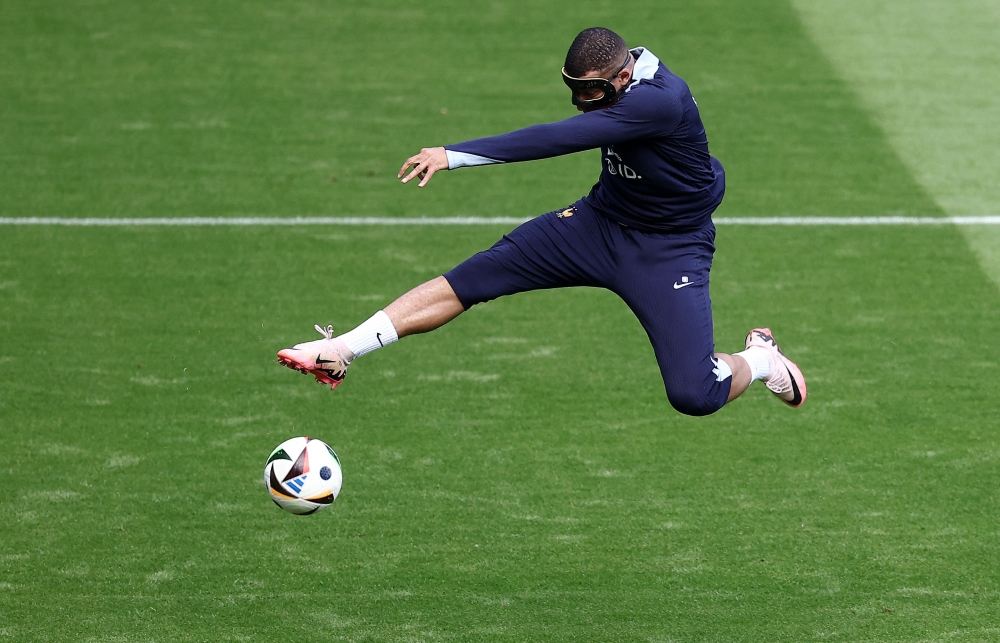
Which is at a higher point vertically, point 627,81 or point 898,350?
point 627,81

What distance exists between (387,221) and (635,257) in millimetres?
4838

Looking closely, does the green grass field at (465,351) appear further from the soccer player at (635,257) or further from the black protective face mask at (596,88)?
the black protective face mask at (596,88)

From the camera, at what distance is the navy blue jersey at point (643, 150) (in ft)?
21.3

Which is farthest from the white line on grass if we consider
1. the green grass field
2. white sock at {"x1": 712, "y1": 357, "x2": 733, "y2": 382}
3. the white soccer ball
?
the white soccer ball

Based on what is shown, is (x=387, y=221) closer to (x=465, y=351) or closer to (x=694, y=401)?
(x=465, y=351)

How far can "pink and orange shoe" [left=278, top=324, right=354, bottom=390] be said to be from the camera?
712 cm

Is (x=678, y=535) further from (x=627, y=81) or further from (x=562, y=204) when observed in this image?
(x=562, y=204)

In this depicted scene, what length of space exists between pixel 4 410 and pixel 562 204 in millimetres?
5224

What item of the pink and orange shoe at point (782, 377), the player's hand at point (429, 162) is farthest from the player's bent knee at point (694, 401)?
the player's hand at point (429, 162)

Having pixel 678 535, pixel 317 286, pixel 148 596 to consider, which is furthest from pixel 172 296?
pixel 678 535

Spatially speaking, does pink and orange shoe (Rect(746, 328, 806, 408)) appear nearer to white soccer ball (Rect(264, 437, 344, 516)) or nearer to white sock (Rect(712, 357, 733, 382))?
white sock (Rect(712, 357, 733, 382))

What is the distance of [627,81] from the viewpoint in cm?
704

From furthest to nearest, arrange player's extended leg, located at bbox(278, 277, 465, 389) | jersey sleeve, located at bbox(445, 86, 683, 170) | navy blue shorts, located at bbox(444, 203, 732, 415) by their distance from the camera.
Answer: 1. navy blue shorts, located at bbox(444, 203, 732, 415)
2. player's extended leg, located at bbox(278, 277, 465, 389)
3. jersey sleeve, located at bbox(445, 86, 683, 170)

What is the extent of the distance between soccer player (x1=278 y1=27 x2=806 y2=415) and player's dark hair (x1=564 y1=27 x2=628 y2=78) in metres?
0.01
